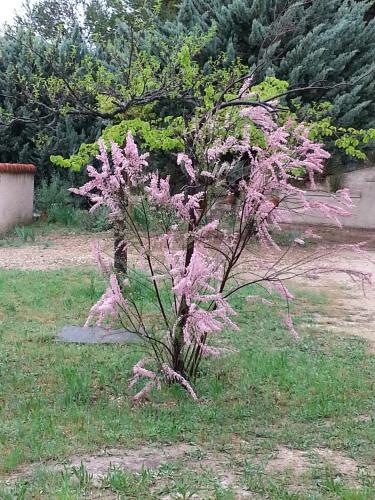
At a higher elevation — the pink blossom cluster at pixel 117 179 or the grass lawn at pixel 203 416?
the pink blossom cluster at pixel 117 179

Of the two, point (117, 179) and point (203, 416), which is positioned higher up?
point (117, 179)

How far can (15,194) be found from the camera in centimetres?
1235

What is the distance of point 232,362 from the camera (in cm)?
506

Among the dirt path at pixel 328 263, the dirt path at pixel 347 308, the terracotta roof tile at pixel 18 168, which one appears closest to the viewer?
the dirt path at pixel 347 308

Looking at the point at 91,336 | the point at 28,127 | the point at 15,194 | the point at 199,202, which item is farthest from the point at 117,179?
the point at 28,127

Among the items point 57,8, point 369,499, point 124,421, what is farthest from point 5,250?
point 57,8

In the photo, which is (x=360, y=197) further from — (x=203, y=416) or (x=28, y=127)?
(x=203, y=416)

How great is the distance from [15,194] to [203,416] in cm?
908

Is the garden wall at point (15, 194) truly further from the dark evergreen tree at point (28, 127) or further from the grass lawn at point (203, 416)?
the grass lawn at point (203, 416)

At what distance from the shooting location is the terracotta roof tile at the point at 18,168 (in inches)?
467

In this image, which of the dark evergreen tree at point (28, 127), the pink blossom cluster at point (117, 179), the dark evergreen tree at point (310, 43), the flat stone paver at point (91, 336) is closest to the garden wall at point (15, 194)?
the dark evergreen tree at point (28, 127)

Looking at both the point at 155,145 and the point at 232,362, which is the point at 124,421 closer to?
the point at 232,362

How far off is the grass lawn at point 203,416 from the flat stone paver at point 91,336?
0.13 m

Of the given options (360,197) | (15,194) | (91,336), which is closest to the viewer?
(91,336)
